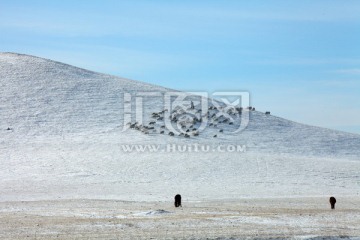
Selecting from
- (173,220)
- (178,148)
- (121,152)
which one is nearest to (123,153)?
(121,152)

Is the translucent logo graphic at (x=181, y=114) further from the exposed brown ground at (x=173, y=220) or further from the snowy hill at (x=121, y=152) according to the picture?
the exposed brown ground at (x=173, y=220)

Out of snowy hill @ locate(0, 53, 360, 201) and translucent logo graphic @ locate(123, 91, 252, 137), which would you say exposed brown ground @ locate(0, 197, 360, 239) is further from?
translucent logo graphic @ locate(123, 91, 252, 137)

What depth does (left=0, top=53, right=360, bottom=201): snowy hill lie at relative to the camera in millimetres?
40375

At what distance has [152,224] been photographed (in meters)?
22.8

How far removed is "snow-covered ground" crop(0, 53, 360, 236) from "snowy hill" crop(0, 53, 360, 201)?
0.20ft

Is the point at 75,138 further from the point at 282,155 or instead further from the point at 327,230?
the point at 327,230

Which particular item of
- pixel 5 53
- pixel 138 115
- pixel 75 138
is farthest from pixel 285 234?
pixel 5 53

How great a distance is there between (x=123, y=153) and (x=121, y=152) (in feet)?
0.78

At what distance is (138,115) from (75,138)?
6785 millimetres

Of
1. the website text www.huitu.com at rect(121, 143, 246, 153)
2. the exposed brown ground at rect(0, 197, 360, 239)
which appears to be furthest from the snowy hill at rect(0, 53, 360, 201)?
the exposed brown ground at rect(0, 197, 360, 239)

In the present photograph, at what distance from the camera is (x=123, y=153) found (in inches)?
1908

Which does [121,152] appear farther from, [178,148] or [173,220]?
[173,220]

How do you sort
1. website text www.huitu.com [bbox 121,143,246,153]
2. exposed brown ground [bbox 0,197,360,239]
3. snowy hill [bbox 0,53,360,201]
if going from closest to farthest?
exposed brown ground [bbox 0,197,360,239] → snowy hill [bbox 0,53,360,201] → website text www.huitu.com [bbox 121,143,246,153]

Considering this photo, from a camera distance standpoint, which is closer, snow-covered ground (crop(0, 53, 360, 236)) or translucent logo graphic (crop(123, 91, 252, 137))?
snow-covered ground (crop(0, 53, 360, 236))
